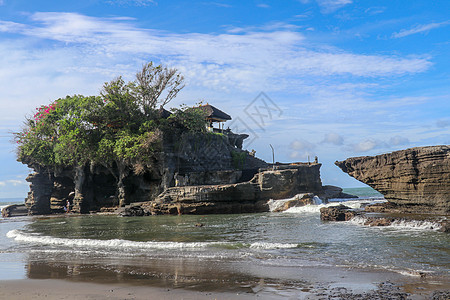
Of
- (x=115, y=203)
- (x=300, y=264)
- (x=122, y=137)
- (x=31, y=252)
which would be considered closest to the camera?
(x=300, y=264)

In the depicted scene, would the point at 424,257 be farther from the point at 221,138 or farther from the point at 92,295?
the point at 221,138

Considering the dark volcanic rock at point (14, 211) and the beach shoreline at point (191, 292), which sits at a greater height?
the beach shoreline at point (191, 292)

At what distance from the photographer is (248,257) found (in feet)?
33.1

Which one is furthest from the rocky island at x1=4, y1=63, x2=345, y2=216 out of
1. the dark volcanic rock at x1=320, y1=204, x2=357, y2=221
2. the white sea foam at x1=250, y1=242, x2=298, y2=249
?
the white sea foam at x1=250, y1=242, x2=298, y2=249

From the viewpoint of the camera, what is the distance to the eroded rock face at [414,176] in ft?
53.6

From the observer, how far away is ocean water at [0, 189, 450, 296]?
24.7ft

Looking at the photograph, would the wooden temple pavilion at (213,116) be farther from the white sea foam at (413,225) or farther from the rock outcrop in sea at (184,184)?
the white sea foam at (413,225)

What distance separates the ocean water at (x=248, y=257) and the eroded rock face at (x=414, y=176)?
3087 mm

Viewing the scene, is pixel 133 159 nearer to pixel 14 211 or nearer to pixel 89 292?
pixel 14 211

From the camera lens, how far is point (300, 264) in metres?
8.98

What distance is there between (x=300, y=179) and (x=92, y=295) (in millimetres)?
25831

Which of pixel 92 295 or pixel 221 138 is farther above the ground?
pixel 221 138

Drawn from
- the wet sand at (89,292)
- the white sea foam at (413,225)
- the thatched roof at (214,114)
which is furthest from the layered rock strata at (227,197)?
the wet sand at (89,292)

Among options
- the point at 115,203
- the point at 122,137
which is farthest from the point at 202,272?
the point at 115,203
